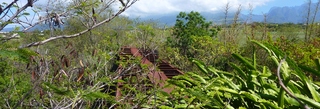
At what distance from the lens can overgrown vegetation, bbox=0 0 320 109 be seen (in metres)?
2.03

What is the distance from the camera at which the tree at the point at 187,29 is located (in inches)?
485

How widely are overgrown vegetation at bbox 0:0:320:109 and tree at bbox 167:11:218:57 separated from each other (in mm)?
36

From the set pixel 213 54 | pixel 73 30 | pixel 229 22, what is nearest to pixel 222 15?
pixel 229 22

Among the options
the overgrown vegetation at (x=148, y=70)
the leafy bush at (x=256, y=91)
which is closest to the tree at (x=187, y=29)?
the overgrown vegetation at (x=148, y=70)

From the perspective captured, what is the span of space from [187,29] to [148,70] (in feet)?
28.4

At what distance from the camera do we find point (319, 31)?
46.5 ft

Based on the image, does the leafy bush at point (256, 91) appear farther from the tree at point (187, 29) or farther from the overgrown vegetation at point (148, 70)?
the tree at point (187, 29)

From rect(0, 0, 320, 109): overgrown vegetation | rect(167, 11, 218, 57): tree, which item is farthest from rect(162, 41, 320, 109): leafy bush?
rect(167, 11, 218, 57): tree

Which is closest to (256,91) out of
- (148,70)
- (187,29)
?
(148,70)

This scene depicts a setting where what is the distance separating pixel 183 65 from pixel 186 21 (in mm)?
3686

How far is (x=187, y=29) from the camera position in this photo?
12477 millimetres

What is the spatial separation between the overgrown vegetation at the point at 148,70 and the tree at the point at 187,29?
0.12 ft

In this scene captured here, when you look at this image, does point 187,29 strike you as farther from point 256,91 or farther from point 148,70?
point 256,91

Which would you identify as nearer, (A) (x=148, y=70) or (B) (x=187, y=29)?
(A) (x=148, y=70)
